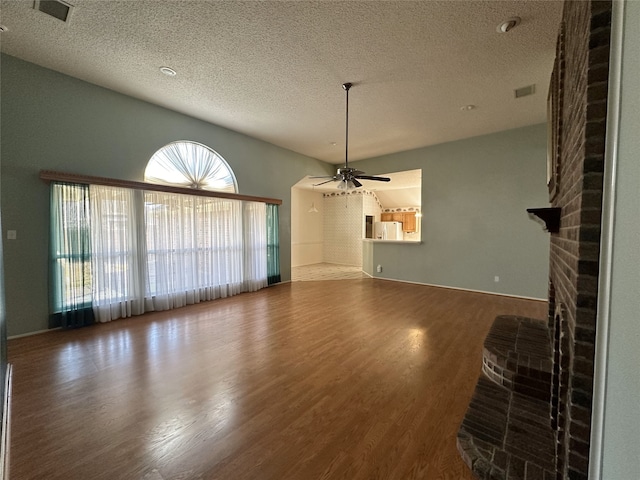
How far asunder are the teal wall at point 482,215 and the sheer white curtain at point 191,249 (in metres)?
4.07

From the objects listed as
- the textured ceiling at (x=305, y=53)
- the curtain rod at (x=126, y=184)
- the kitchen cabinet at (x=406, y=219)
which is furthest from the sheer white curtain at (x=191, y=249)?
the kitchen cabinet at (x=406, y=219)

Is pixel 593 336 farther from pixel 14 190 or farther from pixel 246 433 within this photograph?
pixel 14 190

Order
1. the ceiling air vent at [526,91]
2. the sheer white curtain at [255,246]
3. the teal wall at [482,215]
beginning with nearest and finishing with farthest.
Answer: the ceiling air vent at [526,91]
the teal wall at [482,215]
the sheer white curtain at [255,246]

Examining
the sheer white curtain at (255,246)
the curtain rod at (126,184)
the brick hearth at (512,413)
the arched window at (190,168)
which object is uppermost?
the arched window at (190,168)

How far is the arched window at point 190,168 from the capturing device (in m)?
4.36

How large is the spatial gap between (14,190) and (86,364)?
2.31 metres

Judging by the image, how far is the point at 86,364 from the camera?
2602 millimetres

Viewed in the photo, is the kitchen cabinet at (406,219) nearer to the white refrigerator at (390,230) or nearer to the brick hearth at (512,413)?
the white refrigerator at (390,230)

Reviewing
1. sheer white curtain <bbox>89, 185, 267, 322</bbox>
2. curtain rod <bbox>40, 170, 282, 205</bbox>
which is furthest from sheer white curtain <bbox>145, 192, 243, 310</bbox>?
curtain rod <bbox>40, 170, 282, 205</bbox>

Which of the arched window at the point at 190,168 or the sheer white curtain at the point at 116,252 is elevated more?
the arched window at the point at 190,168

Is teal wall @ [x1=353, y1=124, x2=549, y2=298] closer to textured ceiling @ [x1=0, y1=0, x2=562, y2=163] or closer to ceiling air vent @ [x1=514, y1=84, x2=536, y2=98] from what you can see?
textured ceiling @ [x1=0, y1=0, x2=562, y2=163]

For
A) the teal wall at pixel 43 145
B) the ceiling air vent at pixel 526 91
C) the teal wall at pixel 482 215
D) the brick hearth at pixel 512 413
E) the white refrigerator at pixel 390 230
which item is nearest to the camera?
the brick hearth at pixel 512 413

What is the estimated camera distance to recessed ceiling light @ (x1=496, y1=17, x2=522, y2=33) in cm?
242

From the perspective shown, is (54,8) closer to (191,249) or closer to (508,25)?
(191,249)
